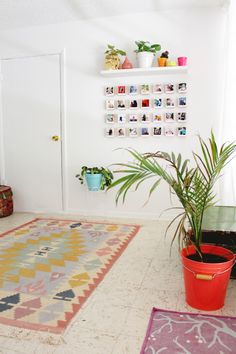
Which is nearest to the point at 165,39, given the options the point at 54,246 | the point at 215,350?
the point at 54,246

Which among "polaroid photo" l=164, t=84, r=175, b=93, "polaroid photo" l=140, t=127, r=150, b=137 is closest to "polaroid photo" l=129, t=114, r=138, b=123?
"polaroid photo" l=140, t=127, r=150, b=137

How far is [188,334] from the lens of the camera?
1554 mm

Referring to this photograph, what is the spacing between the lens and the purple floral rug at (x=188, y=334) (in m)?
1.45

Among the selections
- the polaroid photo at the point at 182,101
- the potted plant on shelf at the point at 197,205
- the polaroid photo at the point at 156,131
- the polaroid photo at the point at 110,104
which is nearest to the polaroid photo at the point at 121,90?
the polaroid photo at the point at 110,104

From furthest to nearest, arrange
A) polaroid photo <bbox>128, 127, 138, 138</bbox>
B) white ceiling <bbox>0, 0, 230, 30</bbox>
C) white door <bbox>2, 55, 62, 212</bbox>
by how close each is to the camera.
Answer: white door <bbox>2, 55, 62, 212</bbox> → polaroid photo <bbox>128, 127, 138, 138</bbox> → white ceiling <bbox>0, 0, 230, 30</bbox>

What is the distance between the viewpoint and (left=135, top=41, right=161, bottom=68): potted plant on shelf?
3.42m

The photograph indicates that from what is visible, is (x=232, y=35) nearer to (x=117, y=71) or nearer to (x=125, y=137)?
(x=117, y=71)

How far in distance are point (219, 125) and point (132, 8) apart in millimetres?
1599

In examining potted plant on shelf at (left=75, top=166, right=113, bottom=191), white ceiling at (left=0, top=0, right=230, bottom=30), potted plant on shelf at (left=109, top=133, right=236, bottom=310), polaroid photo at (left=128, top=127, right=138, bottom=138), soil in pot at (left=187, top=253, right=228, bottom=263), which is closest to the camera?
potted plant on shelf at (left=109, top=133, right=236, bottom=310)

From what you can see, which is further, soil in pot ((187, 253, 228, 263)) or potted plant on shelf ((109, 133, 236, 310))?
soil in pot ((187, 253, 228, 263))

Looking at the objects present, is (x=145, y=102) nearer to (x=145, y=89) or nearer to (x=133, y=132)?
(x=145, y=89)

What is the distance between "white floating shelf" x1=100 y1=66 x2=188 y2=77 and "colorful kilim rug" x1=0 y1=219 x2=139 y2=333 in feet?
5.66

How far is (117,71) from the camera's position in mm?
3527

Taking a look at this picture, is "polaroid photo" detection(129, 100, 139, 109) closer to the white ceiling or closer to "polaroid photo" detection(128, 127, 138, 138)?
"polaroid photo" detection(128, 127, 138, 138)
